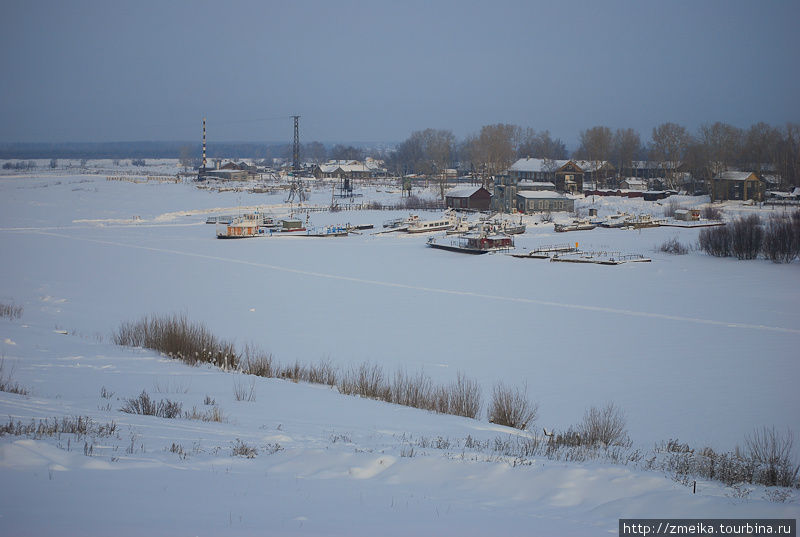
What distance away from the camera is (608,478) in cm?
541

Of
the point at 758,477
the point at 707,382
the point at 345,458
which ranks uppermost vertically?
the point at 345,458

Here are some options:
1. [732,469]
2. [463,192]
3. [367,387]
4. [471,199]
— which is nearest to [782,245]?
[367,387]

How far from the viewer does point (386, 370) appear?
40.0 feet

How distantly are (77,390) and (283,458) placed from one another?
4.11 meters

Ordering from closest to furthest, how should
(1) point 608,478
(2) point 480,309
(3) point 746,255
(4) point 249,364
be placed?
1. (1) point 608,478
2. (4) point 249,364
3. (2) point 480,309
4. (3) point 746,255

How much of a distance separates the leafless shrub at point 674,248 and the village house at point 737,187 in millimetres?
24155

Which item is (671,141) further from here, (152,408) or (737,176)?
(152,408)

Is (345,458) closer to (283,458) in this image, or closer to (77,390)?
(283,458)

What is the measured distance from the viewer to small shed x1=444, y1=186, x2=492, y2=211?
54969 mm

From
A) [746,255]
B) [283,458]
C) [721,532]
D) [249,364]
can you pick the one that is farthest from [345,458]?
[746,255]

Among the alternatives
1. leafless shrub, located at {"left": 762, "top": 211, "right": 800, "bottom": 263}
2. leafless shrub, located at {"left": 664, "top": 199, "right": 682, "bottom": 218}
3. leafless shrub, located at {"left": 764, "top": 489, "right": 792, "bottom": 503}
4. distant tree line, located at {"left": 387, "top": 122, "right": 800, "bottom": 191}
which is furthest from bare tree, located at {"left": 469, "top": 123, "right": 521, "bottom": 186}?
leafless shrub, located at {"left": 764, "top": 489, "right": 792, "bottom": 503}

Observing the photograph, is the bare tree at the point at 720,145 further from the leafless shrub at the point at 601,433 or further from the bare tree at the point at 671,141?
the leafless shrub at the point at 601,433

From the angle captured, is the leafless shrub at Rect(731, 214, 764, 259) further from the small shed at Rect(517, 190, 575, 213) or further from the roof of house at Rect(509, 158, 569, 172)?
the roof of house at Rect(509, 158, 569, 172)

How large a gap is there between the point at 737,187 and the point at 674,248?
2690 centimetres
